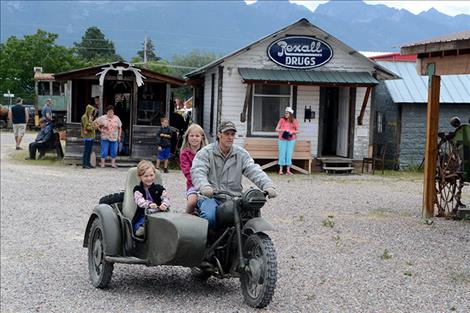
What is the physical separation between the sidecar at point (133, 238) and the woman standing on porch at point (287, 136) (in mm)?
12477

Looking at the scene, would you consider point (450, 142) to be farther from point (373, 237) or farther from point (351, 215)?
point (373, 237)

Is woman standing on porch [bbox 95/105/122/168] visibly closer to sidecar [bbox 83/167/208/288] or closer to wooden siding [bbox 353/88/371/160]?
wooden siding [bbox 353/88/371/160]

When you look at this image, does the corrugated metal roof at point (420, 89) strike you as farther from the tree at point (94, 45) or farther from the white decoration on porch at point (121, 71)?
the tree at point (94, 45)

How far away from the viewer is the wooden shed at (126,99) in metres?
21.3

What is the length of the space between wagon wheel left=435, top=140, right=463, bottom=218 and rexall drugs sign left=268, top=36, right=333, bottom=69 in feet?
28.4

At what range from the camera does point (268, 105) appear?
72.3 ft

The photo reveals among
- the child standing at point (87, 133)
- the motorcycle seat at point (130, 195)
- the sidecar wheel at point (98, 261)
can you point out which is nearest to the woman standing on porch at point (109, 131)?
the child standing at point (87, 133)

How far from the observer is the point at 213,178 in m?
7.73

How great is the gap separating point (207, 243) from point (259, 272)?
0.67 m

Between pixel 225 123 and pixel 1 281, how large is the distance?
2.92 metres

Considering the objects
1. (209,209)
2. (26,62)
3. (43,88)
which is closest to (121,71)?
(209,209)

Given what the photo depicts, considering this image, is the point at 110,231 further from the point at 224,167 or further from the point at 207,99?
the point at 207,99

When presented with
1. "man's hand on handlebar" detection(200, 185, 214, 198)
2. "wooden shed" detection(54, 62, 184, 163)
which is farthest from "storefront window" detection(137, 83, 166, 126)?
"man's hand on handlebar" detection(200, 185, 214, 198)

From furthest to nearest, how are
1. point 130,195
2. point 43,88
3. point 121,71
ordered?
point 43,88 < point 121,71 < point 130,195
